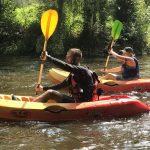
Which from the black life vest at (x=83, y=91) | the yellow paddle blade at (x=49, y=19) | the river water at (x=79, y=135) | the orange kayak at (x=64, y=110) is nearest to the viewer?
the river water at (x=79, y=135)

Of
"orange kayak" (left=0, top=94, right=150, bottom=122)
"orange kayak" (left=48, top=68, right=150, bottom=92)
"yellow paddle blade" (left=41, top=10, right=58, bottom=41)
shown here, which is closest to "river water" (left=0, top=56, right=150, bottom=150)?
"orange kayak" (left=0, top=94, right=150, bottom=122)

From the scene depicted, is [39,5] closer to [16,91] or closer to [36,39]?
[36,39]

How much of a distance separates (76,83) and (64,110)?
51cm

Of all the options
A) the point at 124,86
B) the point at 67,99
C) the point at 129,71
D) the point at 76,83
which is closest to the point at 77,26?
the point at 129,71

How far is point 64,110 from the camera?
7109 mm

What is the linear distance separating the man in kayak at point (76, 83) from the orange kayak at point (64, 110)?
0.16m

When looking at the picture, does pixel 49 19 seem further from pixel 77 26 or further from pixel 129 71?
pixel 77 26

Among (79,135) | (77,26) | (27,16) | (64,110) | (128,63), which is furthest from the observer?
(27,16)

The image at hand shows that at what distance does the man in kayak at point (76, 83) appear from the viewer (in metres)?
6.95

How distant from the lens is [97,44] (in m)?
21.2

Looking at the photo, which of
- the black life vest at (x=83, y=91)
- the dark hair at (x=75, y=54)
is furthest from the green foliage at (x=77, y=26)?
the dark hair at (x=75, y=54)

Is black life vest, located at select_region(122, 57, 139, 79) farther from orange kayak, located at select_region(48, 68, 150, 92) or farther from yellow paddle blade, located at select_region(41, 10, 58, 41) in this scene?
yellow paddle blade, located at select_region(41, 10, 58, 41)

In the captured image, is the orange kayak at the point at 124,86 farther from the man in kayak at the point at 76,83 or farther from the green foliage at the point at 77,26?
the green foliage at the point at 77,26

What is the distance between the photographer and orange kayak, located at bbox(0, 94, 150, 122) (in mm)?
7027
